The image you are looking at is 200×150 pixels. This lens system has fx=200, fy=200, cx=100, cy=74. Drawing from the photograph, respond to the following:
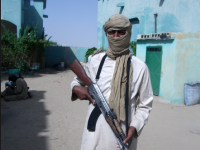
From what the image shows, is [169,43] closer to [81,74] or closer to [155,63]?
[155,63]

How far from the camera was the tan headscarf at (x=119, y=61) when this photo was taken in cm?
148

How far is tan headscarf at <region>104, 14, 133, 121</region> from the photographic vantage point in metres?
1.48

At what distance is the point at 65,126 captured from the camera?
4.63 m

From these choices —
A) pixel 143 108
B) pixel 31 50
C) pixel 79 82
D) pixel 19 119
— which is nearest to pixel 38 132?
pixel 19 119

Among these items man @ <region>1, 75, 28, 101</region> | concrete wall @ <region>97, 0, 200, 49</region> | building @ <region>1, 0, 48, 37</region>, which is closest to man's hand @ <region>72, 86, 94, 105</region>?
man @ <region>1, 75, 28, 101</region>

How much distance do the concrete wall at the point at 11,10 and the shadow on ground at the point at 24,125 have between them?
26.6ft

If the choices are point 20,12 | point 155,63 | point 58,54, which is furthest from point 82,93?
point 58,54

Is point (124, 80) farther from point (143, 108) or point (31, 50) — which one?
point (31, 50)

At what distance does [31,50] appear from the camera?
1289 centimetres

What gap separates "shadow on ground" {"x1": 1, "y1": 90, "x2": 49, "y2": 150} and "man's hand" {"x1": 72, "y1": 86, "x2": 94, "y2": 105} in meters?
2.36

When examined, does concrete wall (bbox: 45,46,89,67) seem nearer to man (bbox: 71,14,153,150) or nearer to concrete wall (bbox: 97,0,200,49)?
concrete wall (bbox: 97,0,200,49)

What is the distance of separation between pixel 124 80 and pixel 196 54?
6378 millimetres

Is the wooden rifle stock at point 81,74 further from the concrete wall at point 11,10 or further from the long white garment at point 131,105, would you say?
the concrete wall at point 11,10

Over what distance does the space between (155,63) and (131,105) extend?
648cm
